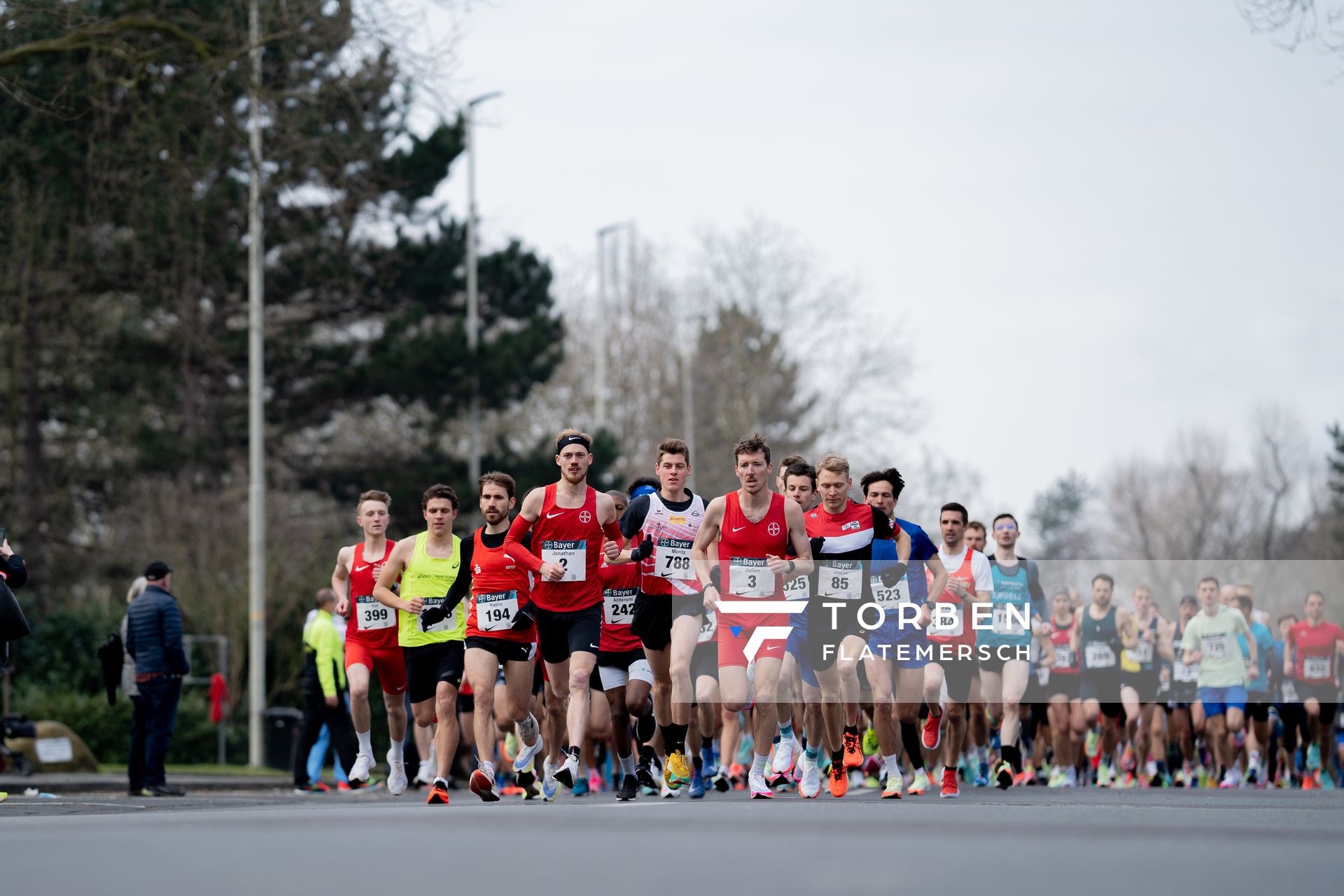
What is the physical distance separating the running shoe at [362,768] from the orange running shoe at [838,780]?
382 cm

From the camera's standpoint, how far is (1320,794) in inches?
666

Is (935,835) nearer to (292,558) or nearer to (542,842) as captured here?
(542,842)

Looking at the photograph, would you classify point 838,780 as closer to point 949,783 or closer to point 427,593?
point 949,783

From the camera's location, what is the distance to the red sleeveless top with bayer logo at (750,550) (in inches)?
509

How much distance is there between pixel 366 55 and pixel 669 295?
1537 inches

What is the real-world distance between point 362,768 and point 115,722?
1413 centimetres

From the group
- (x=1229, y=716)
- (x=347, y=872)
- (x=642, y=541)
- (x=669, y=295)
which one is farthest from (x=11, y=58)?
(x=669, y=295)

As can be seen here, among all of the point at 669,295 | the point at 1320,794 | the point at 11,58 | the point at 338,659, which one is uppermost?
the point at 669,295

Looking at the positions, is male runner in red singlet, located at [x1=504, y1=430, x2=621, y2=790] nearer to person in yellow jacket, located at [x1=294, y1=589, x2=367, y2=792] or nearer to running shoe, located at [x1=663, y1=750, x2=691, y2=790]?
running shoe, located at [x1=663, y1=750, x2=691, y2=790]

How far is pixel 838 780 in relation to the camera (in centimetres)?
1412

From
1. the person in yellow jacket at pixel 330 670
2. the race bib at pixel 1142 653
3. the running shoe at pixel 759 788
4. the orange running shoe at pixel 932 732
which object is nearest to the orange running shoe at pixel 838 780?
the running shoe at pixel 759 788

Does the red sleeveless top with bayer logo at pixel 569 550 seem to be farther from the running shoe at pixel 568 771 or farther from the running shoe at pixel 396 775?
the running shoe at pixel 396 775

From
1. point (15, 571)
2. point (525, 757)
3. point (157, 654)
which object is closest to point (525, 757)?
point (525, 757)

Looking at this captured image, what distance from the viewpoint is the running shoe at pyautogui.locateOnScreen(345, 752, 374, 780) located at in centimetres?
1529
